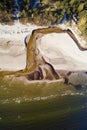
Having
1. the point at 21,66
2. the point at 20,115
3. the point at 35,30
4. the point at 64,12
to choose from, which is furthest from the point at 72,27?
the point at 20,115

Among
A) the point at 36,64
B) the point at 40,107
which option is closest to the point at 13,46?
the point at 36,64

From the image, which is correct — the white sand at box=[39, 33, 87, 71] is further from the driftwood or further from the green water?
the green water

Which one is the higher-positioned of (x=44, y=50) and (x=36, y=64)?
(x=44, y=50)

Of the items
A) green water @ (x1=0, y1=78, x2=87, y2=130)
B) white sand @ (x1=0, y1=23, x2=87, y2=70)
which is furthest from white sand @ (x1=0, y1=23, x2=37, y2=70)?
green water @ (x1=0, y1=78, x2=87, y2=130)

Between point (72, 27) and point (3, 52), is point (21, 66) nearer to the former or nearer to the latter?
point (3, 52)

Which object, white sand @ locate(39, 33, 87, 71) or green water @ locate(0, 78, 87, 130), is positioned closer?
green water @ locate(0, 78, 87, 130)

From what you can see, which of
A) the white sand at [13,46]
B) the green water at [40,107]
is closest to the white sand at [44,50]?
the white sand at [13,46]

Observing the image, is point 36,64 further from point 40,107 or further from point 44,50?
point 40,107
